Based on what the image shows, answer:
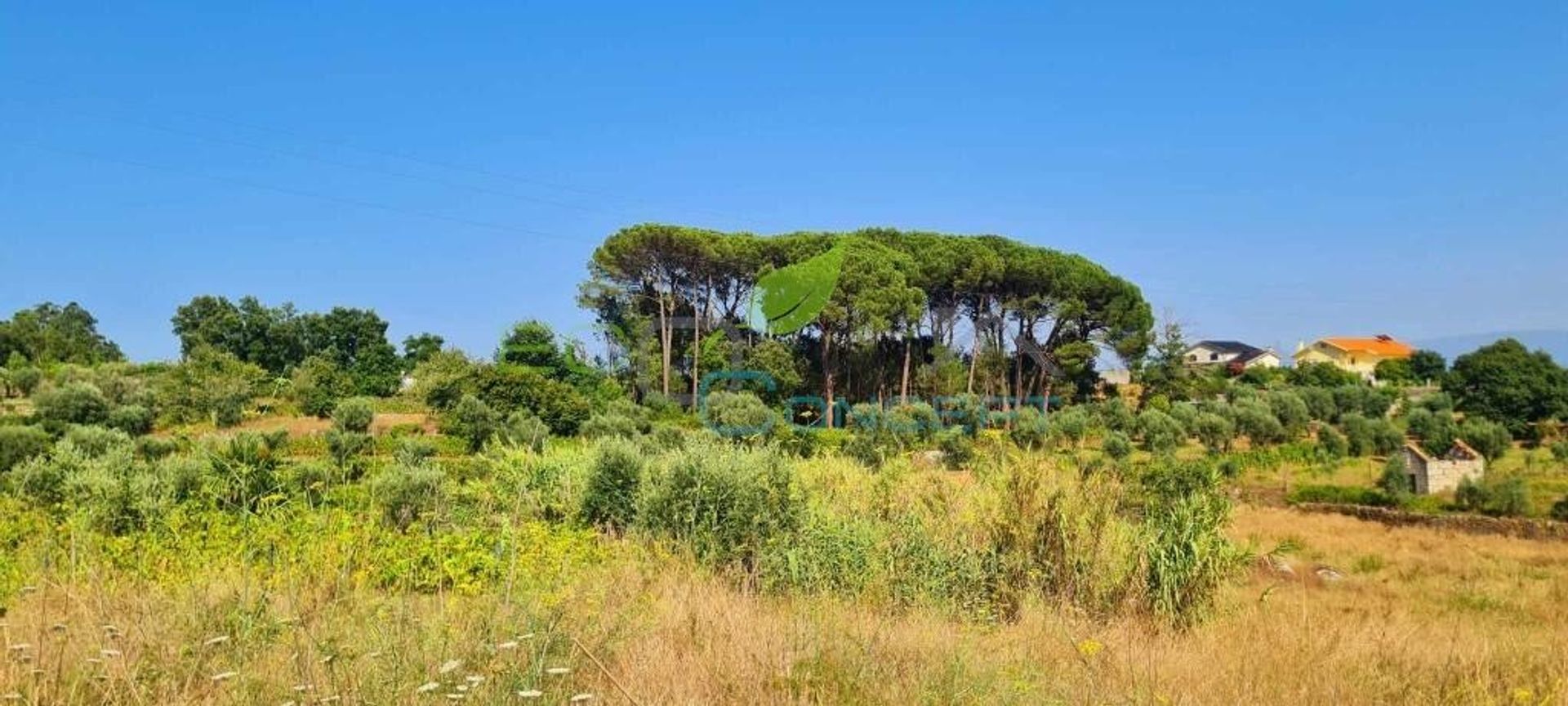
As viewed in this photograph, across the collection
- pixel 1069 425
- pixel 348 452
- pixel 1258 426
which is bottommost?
pixel 1258 426

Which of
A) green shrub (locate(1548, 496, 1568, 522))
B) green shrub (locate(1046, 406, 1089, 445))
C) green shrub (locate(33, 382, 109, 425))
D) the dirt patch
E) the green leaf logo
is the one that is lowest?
the dirt patch

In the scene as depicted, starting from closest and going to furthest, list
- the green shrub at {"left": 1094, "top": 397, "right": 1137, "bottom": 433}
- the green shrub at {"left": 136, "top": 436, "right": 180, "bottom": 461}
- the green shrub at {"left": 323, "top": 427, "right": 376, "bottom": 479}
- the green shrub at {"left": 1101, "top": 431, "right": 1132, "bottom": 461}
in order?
the green shrub at {"left": 323, "top": 427, "right": 376, "bottom": 479}, the green shrub at {"left": 136, "top": 436, "right": 180, "bottom": 461}, the green shrub at {"left": 1101, "top": 431, "right": 1132, "bottom": 461}, the green shrub at {"left": 1094, "top": 397, "right": 1137, "bottom": 433}

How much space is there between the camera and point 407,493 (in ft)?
23.2

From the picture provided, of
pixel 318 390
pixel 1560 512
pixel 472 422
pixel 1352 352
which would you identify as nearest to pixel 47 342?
pixel 318 390

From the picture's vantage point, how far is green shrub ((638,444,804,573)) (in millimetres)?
5719

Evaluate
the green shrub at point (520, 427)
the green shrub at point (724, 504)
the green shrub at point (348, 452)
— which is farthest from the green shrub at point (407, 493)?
the green shrub at point (520, 427)

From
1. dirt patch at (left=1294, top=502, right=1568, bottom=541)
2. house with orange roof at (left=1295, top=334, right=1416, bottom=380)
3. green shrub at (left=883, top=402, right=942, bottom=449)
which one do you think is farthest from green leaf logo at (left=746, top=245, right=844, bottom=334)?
house with orange roof at (left=1295, top=334, right=1416, bottom=380)

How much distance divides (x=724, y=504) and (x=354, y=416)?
16.6 m

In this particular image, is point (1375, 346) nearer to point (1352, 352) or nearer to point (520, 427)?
point (1352, 352)

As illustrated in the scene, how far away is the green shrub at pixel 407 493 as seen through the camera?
21.4 feet

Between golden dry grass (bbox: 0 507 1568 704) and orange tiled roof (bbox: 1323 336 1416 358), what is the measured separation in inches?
3645

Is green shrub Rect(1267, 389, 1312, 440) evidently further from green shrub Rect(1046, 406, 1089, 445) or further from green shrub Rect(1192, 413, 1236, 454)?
green shrub Rect(1046, 406, 1089, 445)

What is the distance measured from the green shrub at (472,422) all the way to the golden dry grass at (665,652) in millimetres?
16506

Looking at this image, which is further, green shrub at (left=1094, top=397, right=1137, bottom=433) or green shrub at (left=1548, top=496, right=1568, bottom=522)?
green shrub at (left=1094, top=397, right=1137, bottom=433)
